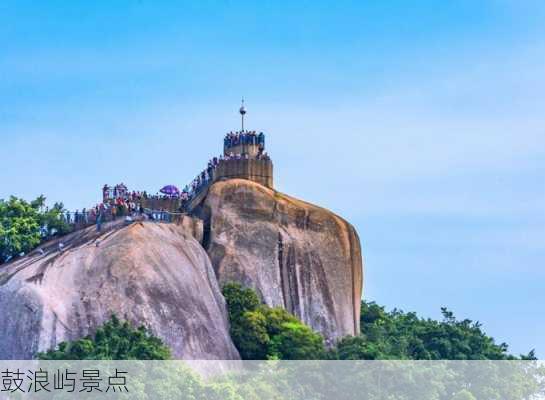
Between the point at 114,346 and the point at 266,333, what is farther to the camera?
the point at 266,333

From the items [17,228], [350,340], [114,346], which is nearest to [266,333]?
[350,340]

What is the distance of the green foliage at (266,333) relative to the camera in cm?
7938

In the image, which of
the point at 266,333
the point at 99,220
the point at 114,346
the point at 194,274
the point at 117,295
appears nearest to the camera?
the point at 114,346

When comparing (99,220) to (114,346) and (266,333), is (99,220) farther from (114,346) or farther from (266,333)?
(114,346)

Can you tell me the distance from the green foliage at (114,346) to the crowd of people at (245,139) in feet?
56.9

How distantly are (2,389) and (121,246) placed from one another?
387 inches

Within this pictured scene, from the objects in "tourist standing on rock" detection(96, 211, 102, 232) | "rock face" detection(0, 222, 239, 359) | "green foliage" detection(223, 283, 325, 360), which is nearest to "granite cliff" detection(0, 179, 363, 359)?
"rock face" detection(0, 222, 239, 359)

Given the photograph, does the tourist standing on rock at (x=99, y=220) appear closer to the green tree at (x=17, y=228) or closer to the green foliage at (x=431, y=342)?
the green tree at (x=17, y=228)

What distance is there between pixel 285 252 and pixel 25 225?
36.9 ft

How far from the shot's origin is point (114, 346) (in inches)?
2803

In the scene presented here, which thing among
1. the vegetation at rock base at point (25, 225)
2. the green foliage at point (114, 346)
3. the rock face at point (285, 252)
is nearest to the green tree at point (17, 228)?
the vegetation at rock base at point (25, 225)

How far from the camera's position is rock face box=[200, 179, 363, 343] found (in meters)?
83.6

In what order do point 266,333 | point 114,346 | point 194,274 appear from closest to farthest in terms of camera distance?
point 114,346
point 194,274
point 266,333

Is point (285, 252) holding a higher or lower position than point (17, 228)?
lower
